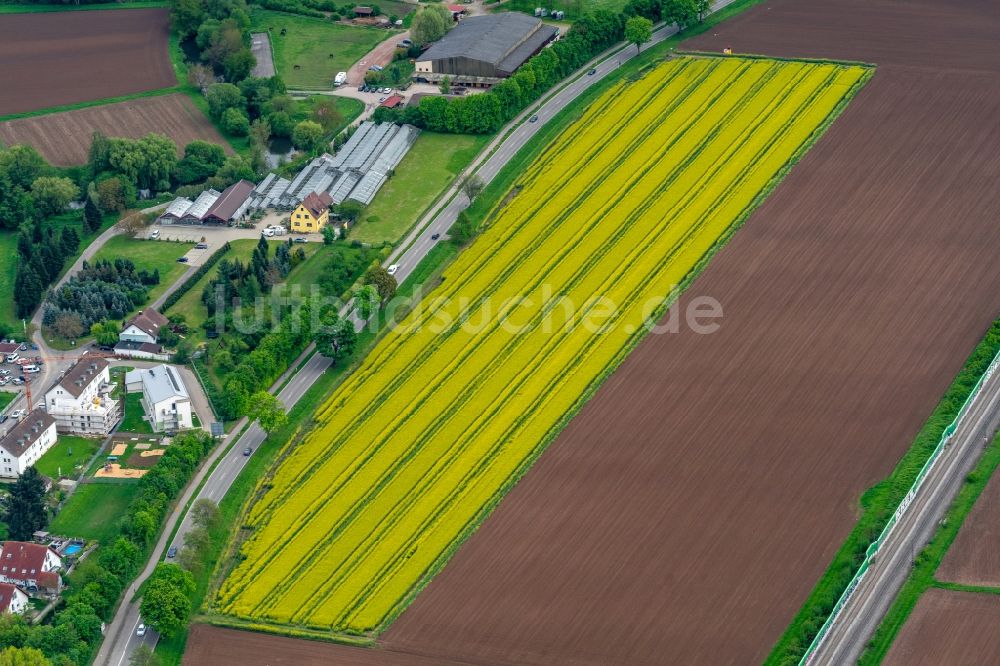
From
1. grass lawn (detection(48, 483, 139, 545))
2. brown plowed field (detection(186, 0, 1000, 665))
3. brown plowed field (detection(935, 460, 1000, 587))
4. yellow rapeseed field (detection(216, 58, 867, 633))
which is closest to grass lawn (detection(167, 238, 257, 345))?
yellow rapeseed field (detection(216, 58, 867, 633))

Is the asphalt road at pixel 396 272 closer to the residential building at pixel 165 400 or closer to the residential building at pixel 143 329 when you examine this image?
the residential building at pixel 165 400

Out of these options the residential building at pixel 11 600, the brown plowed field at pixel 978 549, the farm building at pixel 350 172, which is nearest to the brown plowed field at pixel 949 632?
the brown plowed field at pixel 978 549

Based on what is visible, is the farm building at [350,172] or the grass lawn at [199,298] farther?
the farm building at [350,172]

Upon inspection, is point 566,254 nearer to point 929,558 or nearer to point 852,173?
point 852,173

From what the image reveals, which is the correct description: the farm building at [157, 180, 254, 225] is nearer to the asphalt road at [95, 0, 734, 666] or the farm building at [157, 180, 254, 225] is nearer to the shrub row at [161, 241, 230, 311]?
the shrub row at [161, 241, 230, 311]

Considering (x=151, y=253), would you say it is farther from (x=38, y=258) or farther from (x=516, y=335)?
(x=516, y=335)

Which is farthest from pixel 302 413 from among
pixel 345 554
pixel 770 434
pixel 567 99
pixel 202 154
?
pixel 567 99
